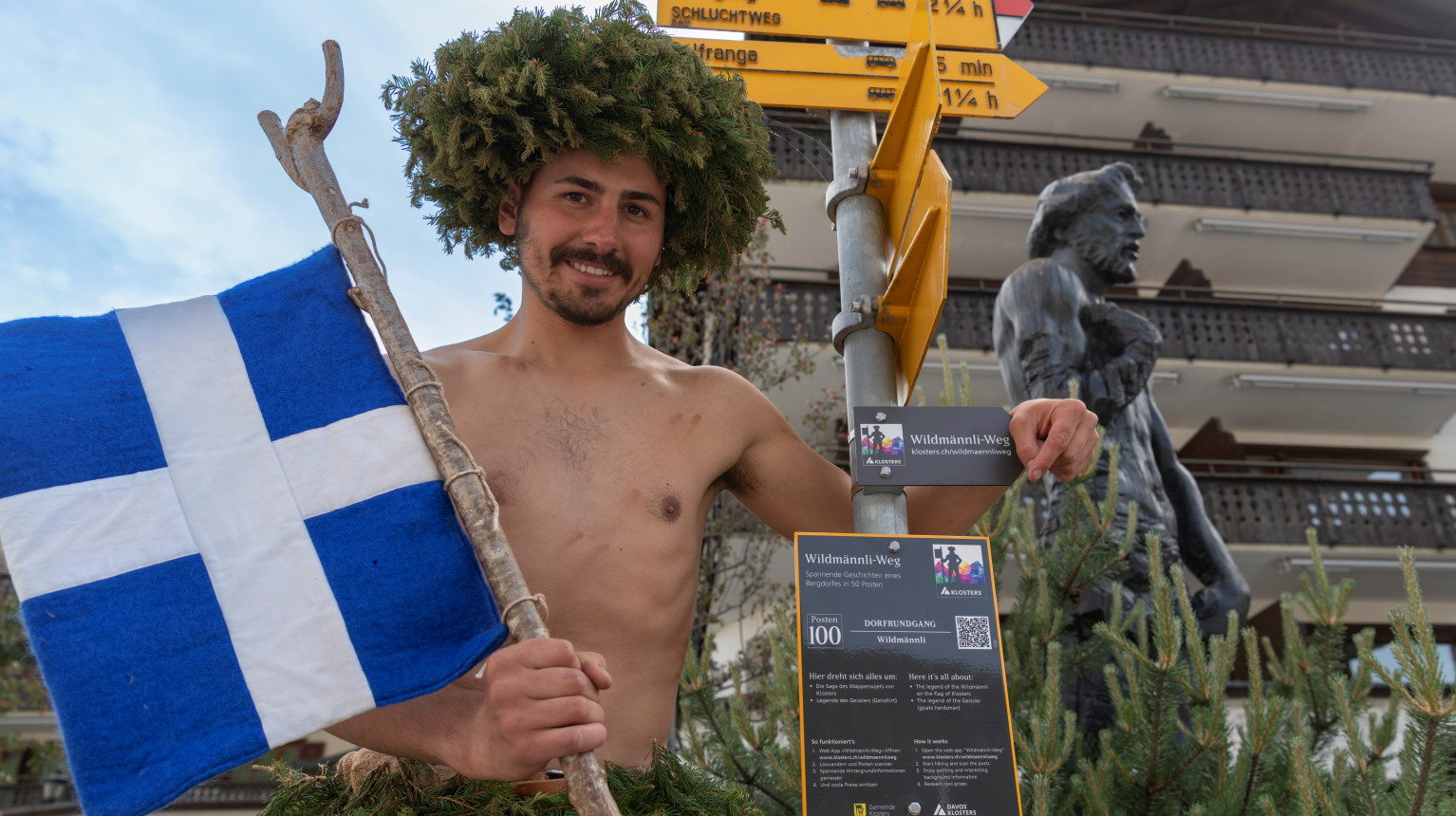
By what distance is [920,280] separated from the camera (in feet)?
5.81

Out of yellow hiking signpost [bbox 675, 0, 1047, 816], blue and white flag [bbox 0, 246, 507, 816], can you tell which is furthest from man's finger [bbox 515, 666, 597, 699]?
yellow hiking signpost [bbox 675, 0, 1047, 816]

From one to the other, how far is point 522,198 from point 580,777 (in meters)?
1.17

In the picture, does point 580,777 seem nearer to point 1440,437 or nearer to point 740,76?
point 740,76

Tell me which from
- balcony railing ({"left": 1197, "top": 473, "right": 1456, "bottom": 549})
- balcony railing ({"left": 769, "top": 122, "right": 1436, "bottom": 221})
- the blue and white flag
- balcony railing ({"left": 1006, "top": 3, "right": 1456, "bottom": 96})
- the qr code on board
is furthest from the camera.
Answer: balcony railing ({"left": 1006, "top": 3, "right": 1456, "bottom": 96})

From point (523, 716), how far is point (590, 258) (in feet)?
3.06

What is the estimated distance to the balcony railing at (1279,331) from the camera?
518 inches

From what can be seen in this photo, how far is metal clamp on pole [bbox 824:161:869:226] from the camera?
2.02 meters

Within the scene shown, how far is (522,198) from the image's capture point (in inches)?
75.5

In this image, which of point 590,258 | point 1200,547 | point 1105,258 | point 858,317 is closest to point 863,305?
point 858,317

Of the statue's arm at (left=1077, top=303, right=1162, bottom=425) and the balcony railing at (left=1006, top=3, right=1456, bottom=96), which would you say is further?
the balcony railing at (left=1006, top=3, right=1456, bottom=96)

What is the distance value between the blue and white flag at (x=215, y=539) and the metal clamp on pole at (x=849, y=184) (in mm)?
1004

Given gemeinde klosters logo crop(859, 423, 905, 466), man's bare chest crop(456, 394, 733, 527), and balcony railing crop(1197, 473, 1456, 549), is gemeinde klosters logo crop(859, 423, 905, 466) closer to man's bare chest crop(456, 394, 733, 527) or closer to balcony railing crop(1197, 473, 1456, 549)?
man's bare chest crop(456, 394, 733, 527)

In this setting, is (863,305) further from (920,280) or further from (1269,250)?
(1269,250)

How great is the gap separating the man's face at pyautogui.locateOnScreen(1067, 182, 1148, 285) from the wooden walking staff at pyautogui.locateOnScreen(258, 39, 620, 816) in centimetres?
323
